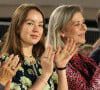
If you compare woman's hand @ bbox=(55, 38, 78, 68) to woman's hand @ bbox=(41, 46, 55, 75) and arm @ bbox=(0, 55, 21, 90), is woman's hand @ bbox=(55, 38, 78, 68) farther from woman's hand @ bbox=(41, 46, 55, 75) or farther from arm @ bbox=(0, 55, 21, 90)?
arm @ bbox=(0, 55, 21, 90)

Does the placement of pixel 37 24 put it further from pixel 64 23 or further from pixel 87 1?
pixel 87 1

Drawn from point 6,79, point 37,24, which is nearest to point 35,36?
point 37,24

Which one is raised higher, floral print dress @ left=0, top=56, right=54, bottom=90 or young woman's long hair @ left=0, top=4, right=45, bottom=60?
young woman's long hair @ left=0, top=4, right=45, bottom=60

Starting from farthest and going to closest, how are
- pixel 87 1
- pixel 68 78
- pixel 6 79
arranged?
pixel 87 1 → pixel 68 78 → pixel 6 79

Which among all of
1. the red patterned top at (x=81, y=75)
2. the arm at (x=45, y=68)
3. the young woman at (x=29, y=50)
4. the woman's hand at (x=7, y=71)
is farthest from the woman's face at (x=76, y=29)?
the woman's hand at (x=7, y=71)

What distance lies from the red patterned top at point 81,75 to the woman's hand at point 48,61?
10.0 inches

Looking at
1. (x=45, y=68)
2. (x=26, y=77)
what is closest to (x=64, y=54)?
(x=45, y=68)

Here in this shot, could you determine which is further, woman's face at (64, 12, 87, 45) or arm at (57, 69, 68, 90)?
woman's face at (64, 12, 87, 45)

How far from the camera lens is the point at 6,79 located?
78.1 inches

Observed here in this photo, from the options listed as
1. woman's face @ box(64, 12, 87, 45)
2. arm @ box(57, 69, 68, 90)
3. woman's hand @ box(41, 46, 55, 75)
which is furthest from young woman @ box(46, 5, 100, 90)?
woman's hand @ box(41, 46, 55, 75)

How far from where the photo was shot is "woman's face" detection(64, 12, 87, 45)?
8.38 ft

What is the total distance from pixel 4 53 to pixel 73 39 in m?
0.52

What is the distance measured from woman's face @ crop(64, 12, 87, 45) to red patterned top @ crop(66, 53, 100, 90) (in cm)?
14

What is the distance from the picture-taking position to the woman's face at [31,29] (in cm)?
230
